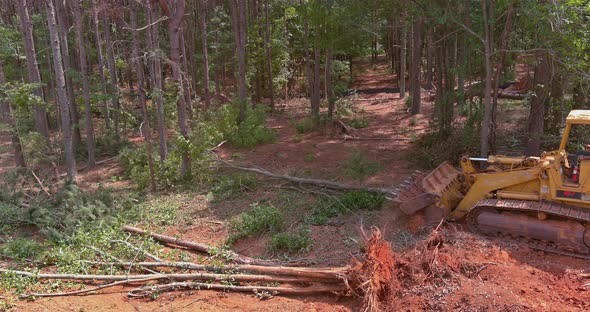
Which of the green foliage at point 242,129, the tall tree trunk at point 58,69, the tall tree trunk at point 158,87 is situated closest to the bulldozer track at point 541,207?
the tall tree trunk at point 158,87

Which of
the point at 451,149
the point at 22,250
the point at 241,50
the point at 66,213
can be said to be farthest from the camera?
the point at 241,50

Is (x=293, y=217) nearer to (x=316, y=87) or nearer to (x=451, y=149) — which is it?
(x=451, y=149)

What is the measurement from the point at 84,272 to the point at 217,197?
472 cm

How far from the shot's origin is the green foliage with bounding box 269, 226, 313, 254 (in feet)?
31.6

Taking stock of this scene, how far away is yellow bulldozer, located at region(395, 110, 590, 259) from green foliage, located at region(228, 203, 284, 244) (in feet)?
8.98

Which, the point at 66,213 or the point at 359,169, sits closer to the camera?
the point at 66,213

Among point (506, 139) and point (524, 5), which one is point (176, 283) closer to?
point (524, 5)

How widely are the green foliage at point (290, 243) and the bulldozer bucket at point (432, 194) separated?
77.7 inches

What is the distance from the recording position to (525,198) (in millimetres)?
9117

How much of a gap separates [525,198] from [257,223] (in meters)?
5.32

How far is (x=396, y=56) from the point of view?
121 ft

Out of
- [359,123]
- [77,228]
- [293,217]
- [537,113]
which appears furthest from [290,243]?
[359,123]

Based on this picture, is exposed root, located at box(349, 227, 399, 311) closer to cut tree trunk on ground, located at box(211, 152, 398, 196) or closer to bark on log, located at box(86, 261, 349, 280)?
bark on log, located at box(86, 261, 349, 280)

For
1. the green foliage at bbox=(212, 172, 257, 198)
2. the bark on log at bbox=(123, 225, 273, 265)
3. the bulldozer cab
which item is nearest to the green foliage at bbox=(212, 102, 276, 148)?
the green foliage at bbox=(212, 172, 257, 198)
